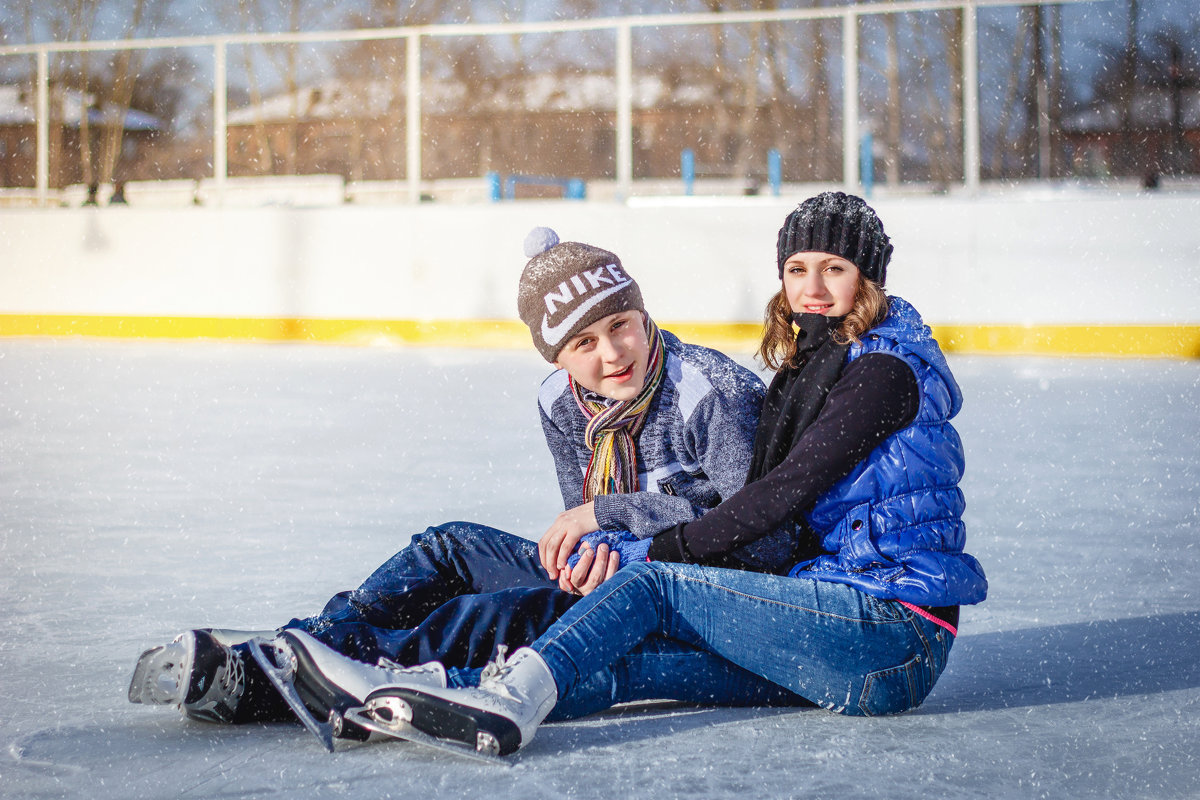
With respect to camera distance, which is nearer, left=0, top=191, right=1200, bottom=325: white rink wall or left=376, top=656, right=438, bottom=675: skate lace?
left=376, top=656, right=438, bottom=675: skate lace

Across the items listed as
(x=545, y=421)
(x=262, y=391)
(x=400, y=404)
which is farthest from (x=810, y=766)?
(x=262, y=391)

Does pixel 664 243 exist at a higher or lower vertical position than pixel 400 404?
higher

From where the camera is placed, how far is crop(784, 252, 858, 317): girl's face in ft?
5.56

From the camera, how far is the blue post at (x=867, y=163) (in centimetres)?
804

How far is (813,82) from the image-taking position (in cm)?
834

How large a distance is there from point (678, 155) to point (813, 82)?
1038mm

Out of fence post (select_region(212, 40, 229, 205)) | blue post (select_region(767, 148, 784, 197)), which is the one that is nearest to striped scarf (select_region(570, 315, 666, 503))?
blue post (select_region(767, 148, 784, 197))

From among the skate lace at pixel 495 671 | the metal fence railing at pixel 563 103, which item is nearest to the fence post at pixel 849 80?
the metal fence railing at pixel 563 103

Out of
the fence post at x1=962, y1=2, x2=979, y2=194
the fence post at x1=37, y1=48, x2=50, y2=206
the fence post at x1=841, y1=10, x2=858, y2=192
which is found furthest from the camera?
the fence post at x1=37, y1=48, x2=50, y2=206

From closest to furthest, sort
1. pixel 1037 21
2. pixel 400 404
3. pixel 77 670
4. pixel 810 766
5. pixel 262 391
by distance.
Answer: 1. pixel 810 766
2. pixel 77 670
3. pixel 400 404
4. pixel 262 391
5. pixel 1037 21

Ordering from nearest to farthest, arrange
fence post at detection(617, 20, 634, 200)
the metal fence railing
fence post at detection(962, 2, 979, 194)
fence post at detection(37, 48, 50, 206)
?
fence post at detection(962, 2, 979, 194), the metal fence railing, fence post at detection(617, 20, 634, 200), fence post at detection(37, 48, 50, 206)

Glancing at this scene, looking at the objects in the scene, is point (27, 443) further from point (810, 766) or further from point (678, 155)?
point (678, 155)

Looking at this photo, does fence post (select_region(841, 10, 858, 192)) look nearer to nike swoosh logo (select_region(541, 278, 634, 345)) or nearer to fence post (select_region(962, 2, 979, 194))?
fence post (select_region(962, 2, 979, 194))

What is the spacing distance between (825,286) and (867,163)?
262 inches
